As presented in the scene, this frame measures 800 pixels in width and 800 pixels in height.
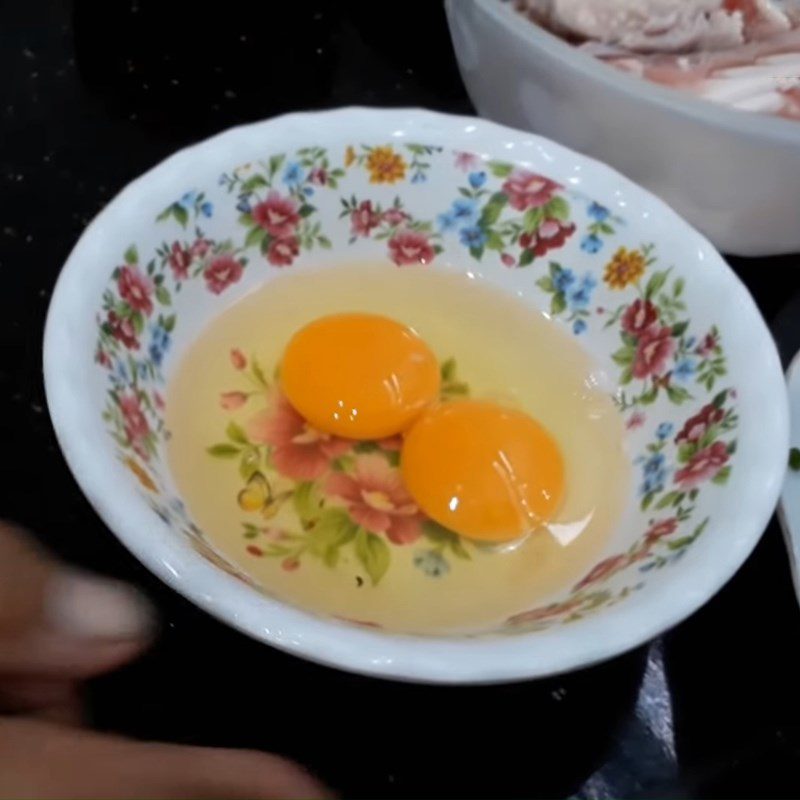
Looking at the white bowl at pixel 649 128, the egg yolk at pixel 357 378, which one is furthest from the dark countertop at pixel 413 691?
the egg yolk at pixel 357 378

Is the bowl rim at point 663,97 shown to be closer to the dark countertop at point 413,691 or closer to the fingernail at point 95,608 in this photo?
the dark countertop at point 413,691

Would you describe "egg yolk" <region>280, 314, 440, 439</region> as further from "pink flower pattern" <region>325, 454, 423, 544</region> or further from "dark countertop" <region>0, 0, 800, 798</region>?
"dark countertop" <region>0, 0, 800, 798</region>

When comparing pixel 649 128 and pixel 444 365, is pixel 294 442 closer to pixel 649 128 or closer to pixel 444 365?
pixel 444 365

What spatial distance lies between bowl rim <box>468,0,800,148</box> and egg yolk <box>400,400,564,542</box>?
1.13 feet

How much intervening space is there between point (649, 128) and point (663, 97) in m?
0.05

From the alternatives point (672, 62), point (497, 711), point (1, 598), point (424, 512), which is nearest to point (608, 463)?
point (424, 512)

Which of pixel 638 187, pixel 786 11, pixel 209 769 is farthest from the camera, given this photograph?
pixel 786 11

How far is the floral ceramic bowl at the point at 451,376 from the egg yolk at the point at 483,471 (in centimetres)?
4

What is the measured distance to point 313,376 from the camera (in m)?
1.05

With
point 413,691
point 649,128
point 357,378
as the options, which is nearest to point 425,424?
point 357,378

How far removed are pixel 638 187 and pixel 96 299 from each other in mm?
572

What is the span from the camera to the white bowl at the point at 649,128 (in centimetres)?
101

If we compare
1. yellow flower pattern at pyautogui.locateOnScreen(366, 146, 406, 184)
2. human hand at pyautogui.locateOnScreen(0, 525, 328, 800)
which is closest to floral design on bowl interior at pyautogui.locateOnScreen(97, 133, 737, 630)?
yellow flower pattern at pyautogui.locateOnScreen(366, 146, 406, 184)

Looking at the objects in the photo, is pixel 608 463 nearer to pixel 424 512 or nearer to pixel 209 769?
pixel 424 512
